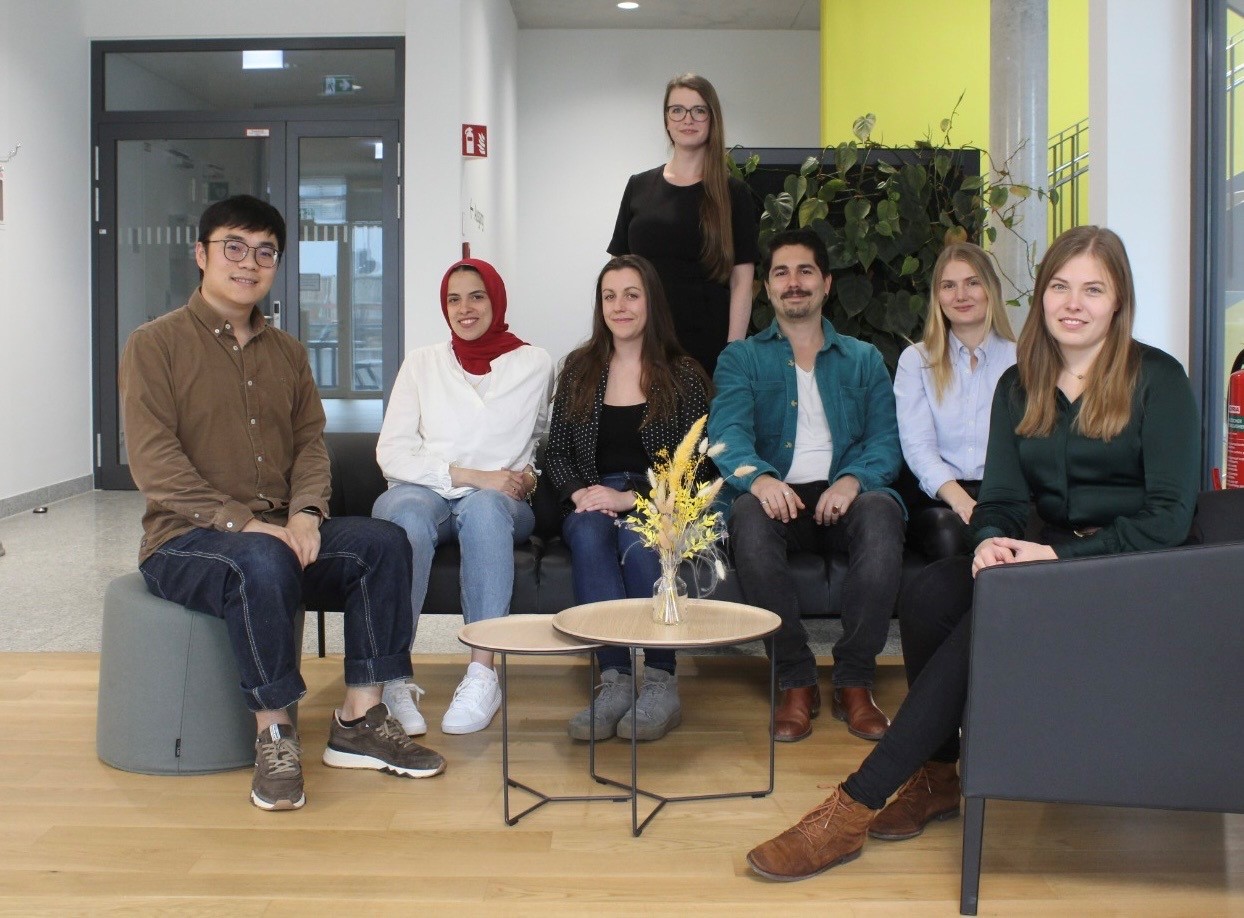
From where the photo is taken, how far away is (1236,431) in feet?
11.5

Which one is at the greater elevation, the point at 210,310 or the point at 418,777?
the point at 210,310

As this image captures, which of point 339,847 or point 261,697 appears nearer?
point 339,847

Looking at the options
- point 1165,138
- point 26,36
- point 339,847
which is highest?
point 26,36

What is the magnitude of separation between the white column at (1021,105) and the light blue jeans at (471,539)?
3628 mm

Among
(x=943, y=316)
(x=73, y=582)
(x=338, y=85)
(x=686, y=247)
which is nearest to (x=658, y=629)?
(x=943, y=316)

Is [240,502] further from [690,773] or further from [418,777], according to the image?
[690,773]

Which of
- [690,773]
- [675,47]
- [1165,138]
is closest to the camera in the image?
[690,773]

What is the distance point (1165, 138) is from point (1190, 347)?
684 millimetres

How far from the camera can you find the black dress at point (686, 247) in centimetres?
401

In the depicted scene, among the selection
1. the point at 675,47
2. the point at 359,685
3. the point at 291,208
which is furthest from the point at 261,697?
the point at 675,47

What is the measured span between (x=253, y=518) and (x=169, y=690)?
43 cm

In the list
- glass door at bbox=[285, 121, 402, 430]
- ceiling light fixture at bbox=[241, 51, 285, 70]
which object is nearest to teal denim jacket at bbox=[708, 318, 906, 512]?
glass door at bbox=[285, 121, 402, 430]

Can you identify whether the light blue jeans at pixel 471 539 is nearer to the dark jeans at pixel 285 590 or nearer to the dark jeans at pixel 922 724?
the dark jeans at pixel 285 590

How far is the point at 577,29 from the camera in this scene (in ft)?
34.8
